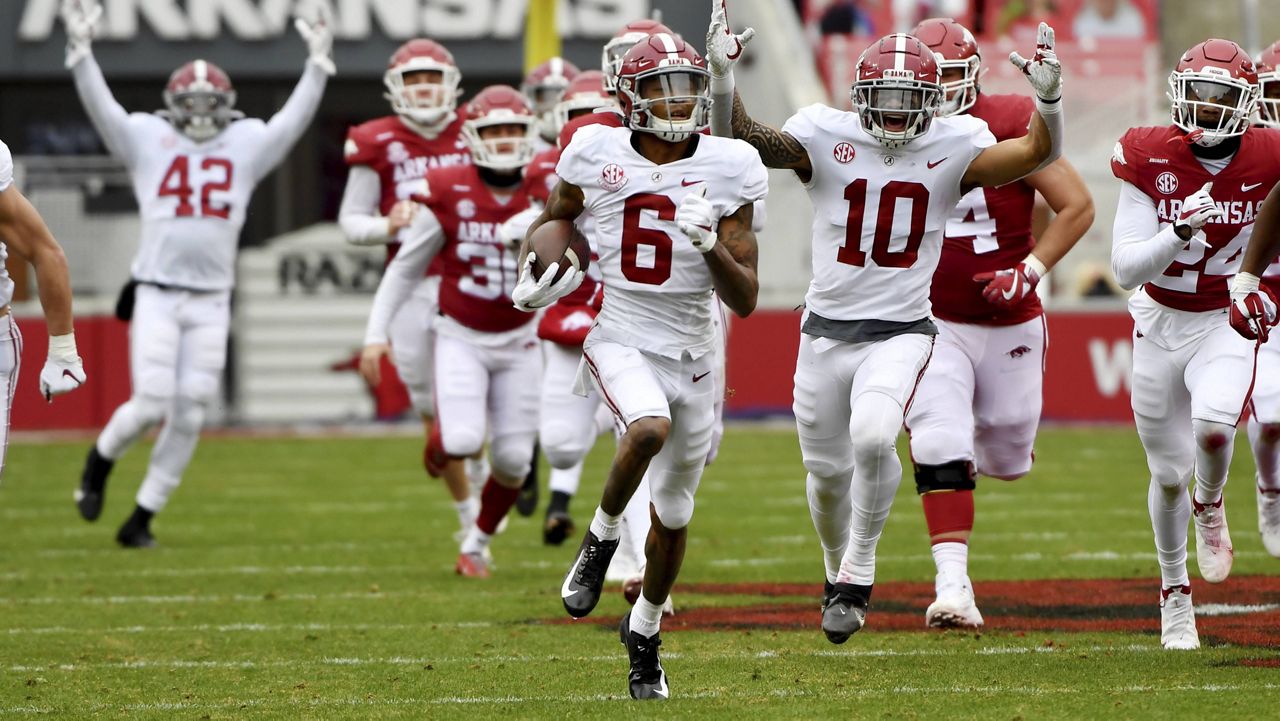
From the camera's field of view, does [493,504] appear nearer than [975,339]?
No

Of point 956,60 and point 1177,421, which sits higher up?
point 956,60

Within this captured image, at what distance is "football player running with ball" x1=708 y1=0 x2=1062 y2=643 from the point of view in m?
5.35

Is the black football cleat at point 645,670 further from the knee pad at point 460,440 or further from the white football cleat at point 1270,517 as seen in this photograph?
the white football cleat at point 1270,517

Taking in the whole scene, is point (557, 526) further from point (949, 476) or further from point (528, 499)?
point (949, 476)

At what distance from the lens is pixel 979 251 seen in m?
6.36

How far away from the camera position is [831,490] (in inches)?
228

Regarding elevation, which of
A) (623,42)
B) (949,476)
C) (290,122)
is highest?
(623,42)

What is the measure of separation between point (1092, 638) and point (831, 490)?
0.90 metres

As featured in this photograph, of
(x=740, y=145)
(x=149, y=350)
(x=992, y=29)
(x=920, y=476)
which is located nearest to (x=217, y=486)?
(x=149, y=350)

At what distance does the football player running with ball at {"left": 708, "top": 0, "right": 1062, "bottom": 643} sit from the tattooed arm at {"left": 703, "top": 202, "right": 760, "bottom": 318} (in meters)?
0.44

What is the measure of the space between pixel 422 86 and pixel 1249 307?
14.3 ft

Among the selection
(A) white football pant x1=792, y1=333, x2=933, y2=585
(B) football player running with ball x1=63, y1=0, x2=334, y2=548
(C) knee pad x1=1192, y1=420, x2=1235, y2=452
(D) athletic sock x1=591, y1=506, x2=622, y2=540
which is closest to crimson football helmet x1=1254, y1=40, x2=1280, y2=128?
(C) knee pad x1=1192, y1=420, x2=1235, y2=452

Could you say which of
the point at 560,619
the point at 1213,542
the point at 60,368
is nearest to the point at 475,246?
the point at 560,619

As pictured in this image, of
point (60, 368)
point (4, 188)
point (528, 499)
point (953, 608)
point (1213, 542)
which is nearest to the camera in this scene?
point (4, 188)
